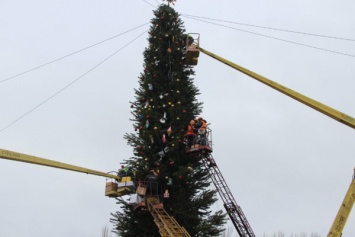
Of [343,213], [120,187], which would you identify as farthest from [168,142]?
[343,213]

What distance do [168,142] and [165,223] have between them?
4172 millimetres

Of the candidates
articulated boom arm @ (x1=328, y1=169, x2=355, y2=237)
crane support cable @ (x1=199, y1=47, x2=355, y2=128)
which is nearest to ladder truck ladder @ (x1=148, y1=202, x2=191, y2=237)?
articulated boom arm @ (x1=328, y1=169, x2=355, y2=237)

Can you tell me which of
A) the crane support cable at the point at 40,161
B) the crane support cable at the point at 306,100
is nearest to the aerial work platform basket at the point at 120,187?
the crane support cable at the point at 40,161

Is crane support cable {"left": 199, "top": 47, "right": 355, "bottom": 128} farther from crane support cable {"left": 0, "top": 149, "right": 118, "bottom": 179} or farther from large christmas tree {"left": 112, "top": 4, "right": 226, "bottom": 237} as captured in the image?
crane support cable {"left": 0, "top": 149, "right": 118, "bottom": 179}

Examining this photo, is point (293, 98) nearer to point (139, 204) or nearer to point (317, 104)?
point (317, 104)

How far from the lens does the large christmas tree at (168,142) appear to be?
79.4 ft

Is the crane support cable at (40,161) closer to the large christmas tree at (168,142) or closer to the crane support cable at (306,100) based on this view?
the large christmas tree at (168,142)

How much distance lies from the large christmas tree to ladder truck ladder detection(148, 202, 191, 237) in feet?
2.48

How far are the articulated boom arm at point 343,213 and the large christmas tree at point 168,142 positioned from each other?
693cm

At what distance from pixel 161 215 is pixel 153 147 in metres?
3.60

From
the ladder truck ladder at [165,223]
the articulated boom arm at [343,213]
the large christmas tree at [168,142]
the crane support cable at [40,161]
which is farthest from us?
the large christmas tree at [168,142]

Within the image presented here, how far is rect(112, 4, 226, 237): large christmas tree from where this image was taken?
2419 centimetres

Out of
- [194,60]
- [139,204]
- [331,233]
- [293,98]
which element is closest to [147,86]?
[194,60]

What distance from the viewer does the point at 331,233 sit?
1797 centimetres
